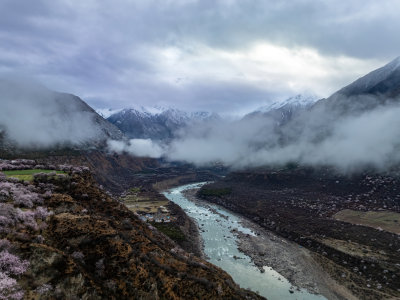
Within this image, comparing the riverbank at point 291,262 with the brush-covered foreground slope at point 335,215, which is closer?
the riverbank at point 291,262

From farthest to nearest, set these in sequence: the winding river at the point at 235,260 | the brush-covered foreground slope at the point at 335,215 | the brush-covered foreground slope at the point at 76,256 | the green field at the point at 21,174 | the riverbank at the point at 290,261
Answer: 1. the brush-covered foreground slope at the point at 335,215
2. the riverbank at the point at 290,261
3. the winding river at the point at 235,260
4. the green field at the point at 21,174
5. the brush-covered foreground slope at the point at 76,256

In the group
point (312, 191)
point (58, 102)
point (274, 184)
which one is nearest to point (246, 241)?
point (312, 191)

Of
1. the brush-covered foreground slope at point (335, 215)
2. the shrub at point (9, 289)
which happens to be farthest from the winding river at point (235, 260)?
the shrub at point (9, 289)

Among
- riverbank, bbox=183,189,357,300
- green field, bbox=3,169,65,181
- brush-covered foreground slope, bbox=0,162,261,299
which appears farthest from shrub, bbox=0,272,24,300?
riverbank, bbox=183,189,357,300

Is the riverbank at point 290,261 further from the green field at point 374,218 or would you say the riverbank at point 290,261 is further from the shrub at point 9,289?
the shrub at point 9,289

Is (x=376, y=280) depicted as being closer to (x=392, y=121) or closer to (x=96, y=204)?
(x=96, y=204)

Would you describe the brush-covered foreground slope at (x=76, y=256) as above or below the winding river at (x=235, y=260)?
above

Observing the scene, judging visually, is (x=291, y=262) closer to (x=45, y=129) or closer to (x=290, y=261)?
(x=290, y=261)
